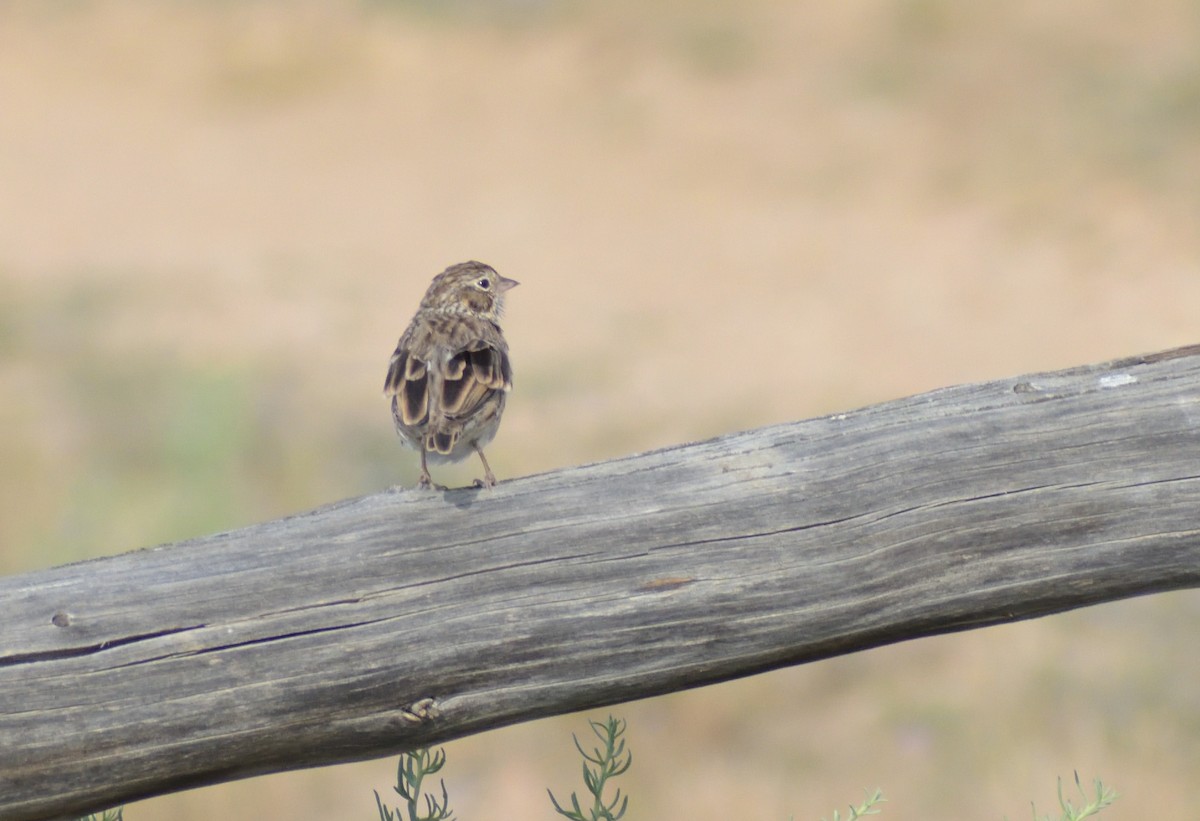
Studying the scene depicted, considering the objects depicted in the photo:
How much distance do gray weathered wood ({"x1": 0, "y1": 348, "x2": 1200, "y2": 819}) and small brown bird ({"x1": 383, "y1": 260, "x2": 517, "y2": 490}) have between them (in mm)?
809

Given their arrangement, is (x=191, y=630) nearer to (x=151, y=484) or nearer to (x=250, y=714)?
(x=250, y=714)

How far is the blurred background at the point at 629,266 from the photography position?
1052cm

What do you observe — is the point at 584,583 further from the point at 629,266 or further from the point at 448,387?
the point at 629,266

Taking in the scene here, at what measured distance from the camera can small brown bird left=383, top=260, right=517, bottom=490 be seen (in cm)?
441

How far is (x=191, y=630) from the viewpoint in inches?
121

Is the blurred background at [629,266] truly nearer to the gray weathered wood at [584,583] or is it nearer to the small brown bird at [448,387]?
the small brown bird at [448,387]

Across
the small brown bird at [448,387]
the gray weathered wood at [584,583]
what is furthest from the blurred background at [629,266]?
the gray weathered wood at [584,583]

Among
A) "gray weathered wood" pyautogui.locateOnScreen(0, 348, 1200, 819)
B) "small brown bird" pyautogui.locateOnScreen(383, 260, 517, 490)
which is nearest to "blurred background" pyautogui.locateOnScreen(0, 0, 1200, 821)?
"small brown bird" pyautogui.locateOnScreen(383, 260, 517, 490)

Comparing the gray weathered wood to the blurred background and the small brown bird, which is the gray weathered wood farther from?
the blurred background

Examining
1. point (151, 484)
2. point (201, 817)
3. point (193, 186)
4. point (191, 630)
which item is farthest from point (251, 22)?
point (191, 630)

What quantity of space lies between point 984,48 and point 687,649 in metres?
20.5

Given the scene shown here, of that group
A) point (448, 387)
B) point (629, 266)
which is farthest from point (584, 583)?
point (629, 266)

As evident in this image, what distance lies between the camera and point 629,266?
1980 cm

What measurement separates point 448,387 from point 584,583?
1485 mm
